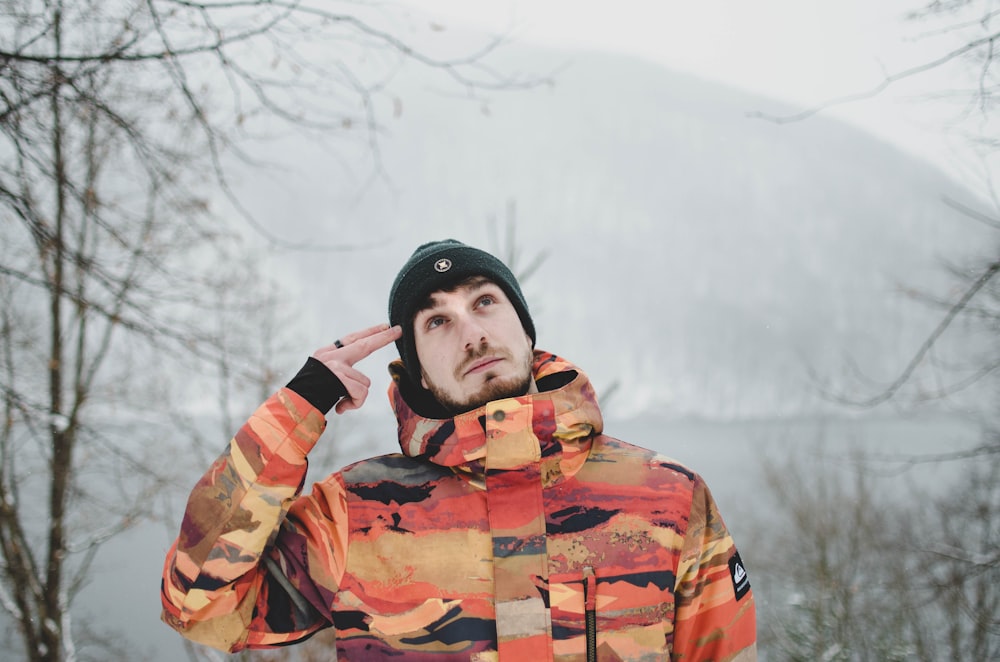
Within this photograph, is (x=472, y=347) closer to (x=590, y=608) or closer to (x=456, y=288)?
(x=456, y=288)

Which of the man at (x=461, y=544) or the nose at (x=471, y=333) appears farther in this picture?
the nose at (x=471, y=333)

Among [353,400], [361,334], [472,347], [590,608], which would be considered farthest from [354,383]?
[590,608]

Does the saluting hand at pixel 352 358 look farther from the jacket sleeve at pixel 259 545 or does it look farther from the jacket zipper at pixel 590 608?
the jacket zipper at pixel 590 608

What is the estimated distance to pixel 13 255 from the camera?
5680 millimetres

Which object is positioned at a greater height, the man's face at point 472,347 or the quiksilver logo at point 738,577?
the man's face at point 472,347

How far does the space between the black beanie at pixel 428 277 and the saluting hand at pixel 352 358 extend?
231mm

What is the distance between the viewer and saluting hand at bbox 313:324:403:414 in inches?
68.3

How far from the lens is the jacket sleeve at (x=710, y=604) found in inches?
64.5

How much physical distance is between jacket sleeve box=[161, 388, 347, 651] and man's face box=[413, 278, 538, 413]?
415 millimetres

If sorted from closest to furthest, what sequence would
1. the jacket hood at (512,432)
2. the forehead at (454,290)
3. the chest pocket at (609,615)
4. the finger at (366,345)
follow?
1. the chest pocket at (609,615)
2. the jacket hood at (512,432)
3. the finger at (366,345)
4. the forehead at (454,290)

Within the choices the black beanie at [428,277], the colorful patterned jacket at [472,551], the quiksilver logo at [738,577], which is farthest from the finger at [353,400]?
the quiksilver logo at [738,577]

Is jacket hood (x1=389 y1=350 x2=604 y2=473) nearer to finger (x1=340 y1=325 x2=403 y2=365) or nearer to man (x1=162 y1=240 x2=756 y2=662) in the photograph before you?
man (x1=162 y1=240 x2=756 y2=662)

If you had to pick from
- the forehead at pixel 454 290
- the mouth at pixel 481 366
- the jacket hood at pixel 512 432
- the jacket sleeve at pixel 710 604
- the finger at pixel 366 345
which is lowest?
the jacket sleeve at pixel 710 604

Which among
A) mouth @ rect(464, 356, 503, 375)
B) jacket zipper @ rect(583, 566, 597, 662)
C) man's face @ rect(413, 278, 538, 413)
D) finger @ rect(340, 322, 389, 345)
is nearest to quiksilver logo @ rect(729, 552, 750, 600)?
jacket zipper @ rect(583, 566, 597, 662)
